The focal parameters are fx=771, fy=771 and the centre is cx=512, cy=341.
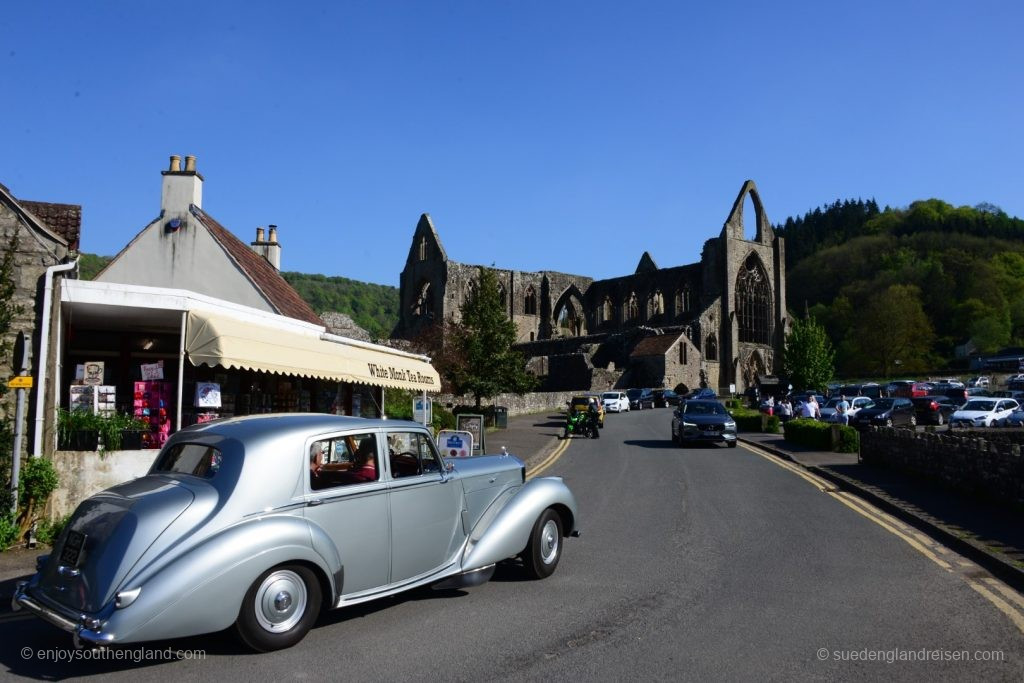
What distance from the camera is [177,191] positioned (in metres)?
17.5

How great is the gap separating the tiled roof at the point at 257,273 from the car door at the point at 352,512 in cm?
1119

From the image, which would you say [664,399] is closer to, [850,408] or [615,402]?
[615,402]

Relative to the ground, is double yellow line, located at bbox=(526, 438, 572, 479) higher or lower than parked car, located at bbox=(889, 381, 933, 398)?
lower

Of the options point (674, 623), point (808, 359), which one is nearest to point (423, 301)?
point (808, 359)

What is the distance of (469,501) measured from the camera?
7.16 metres

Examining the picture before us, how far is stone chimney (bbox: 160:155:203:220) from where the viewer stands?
17.5m

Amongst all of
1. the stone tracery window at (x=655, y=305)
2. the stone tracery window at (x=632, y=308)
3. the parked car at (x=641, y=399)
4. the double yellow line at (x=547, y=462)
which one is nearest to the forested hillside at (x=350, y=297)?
the stone tracery window at (x=632, y=308)

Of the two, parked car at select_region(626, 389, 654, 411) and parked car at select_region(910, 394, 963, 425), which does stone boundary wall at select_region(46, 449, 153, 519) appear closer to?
parked car at select_region(910, 394, 963, 425)

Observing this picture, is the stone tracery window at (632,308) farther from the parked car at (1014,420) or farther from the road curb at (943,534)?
the road curb at (943,534)

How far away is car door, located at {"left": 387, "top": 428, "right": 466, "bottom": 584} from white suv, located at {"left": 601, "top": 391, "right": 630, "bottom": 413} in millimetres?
41621

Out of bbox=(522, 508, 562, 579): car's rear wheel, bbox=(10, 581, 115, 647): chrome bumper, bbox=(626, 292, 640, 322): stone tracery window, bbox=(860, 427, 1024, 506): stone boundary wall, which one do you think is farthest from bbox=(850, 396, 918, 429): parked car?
bbox=(626, 292, 640, 322): stone tracery window

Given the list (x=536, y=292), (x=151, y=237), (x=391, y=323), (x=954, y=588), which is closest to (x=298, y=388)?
(x=151, y=237)

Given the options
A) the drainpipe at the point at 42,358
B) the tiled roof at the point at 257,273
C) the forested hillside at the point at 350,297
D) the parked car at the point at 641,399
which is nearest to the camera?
the drainpipe at the point at 42,358

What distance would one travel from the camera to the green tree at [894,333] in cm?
8019
